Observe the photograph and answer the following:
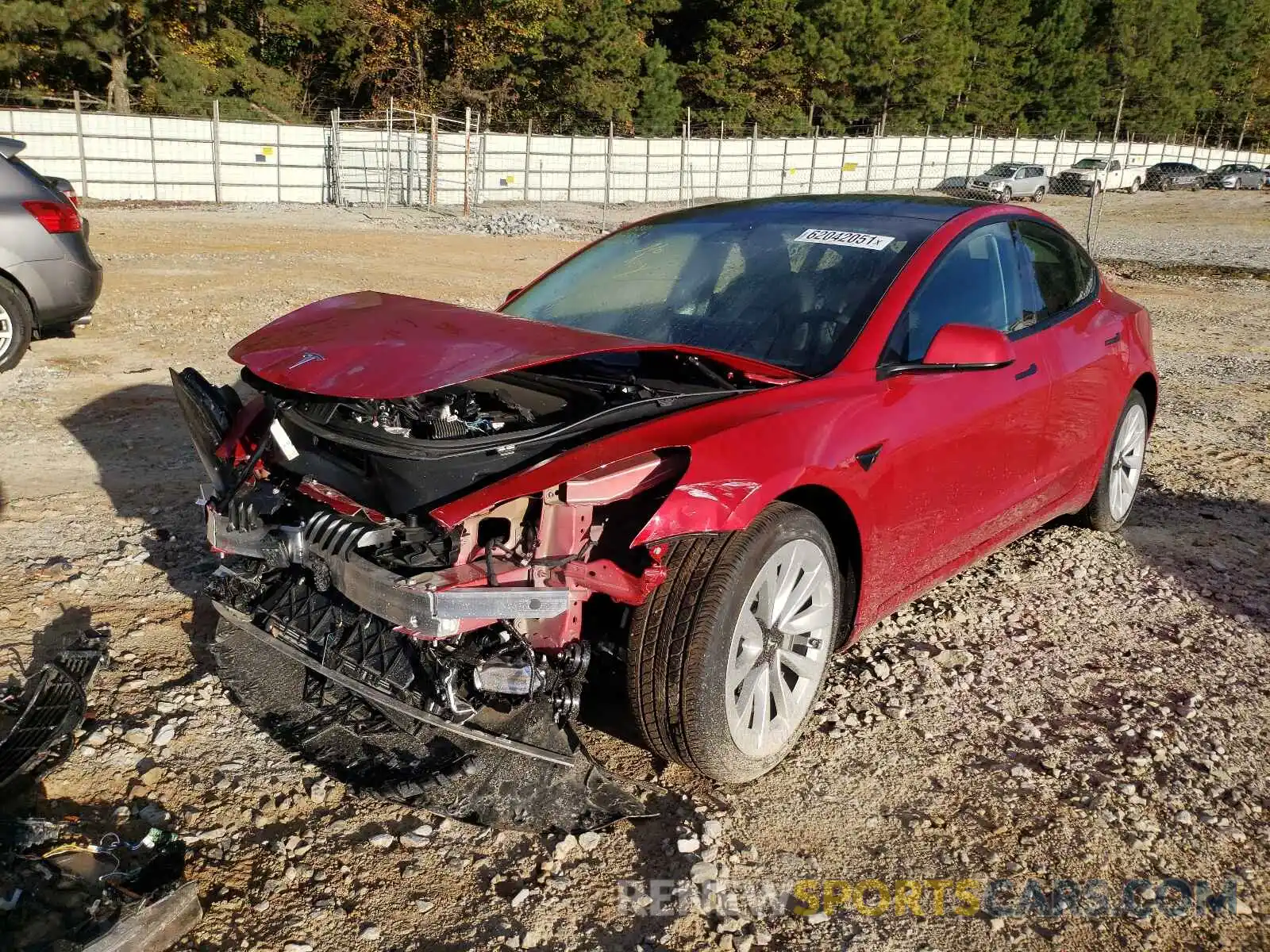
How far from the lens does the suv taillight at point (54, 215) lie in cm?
746

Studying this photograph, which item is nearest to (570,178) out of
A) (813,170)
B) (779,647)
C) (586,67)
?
(813,170)

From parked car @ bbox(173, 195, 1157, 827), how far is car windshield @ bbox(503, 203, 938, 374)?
15 mm

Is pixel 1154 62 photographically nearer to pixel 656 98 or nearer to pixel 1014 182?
pixel 1014 182

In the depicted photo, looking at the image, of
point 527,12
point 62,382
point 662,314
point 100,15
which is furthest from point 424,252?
point 527,12

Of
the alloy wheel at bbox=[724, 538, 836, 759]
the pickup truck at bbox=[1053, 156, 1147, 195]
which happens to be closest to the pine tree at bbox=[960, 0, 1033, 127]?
the pickup truck at bbox=[1053, 156, 1147, 195]

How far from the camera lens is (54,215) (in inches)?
297

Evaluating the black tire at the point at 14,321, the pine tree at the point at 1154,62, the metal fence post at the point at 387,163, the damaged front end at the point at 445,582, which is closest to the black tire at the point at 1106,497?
the damaged front end at the point at 445,582

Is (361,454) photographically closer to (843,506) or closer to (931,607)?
(843,506)

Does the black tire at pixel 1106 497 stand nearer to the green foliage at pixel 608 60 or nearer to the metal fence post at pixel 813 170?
the green foliage at pixel 608 60

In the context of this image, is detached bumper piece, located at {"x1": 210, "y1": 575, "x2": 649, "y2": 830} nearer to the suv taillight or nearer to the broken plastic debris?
the broken plastic debris

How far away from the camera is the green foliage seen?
3438 centimetres

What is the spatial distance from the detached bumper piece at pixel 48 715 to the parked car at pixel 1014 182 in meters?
36.6

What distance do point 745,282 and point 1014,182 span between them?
37.6 metres

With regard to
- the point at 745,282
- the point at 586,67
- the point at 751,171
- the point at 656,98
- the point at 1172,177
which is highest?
the point at 586,67
